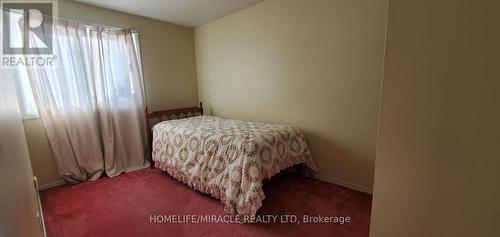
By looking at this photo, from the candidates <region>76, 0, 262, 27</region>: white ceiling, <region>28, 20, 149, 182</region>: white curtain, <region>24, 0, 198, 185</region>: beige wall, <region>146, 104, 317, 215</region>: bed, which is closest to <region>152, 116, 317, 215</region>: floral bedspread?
<region>146, 104, 317, 215</region>: bed

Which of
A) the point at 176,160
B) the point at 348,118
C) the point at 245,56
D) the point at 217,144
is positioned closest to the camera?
the point at 217,144

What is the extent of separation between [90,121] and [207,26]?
2.25m

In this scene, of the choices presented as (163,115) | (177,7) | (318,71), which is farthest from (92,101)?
(318,71)

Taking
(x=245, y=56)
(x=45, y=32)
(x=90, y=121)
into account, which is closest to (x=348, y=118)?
(x=245, y=56)

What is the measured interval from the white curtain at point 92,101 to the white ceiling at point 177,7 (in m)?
0.31

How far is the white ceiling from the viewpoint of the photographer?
255 cm

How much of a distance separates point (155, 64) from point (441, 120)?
343cm

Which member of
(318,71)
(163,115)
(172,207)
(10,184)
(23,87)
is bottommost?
(172,207)

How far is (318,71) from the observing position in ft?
7.72

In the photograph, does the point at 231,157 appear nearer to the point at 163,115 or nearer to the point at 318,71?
the point at 318,71

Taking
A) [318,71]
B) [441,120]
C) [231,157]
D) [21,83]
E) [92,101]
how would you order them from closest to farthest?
[441,120], [231,157], [21,83], [318,71], [92,101]

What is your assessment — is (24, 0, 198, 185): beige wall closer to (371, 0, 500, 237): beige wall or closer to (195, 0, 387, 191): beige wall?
(195, 0, 387, 191): beige wall

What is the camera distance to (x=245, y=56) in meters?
3.00

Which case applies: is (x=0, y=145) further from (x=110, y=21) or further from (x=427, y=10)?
(x=110, y=21)
